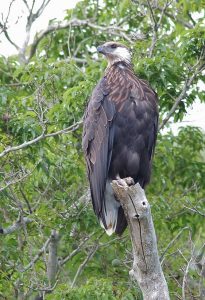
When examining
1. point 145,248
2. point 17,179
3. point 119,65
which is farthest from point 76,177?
point 145,248

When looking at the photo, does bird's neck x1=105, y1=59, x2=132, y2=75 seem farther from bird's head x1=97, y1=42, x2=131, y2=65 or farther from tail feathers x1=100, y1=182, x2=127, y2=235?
tail feathers x1=100, y1=182, x2=127, y2=235

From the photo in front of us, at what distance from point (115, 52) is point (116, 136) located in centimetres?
113

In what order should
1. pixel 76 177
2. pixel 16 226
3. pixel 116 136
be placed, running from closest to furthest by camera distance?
pixel 116 136
pixel 16 226
pixel 76 177

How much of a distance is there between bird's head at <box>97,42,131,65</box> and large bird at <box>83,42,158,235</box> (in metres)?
0.59

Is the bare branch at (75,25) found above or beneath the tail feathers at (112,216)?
above

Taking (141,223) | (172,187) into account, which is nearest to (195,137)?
(172,187)

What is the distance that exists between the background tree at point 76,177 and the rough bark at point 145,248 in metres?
1.27

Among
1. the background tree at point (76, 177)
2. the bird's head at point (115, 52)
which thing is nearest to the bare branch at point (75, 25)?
the background tree at point (76, 177)

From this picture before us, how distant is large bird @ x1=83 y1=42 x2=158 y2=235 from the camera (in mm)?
7223

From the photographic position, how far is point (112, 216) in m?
7.27

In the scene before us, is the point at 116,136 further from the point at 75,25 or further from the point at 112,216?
the point at 75,25

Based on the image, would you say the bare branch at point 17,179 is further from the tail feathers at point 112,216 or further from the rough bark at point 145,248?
the rough bark at point 145,248

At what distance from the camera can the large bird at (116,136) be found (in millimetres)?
7223

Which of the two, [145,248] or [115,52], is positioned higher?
[115,52]
